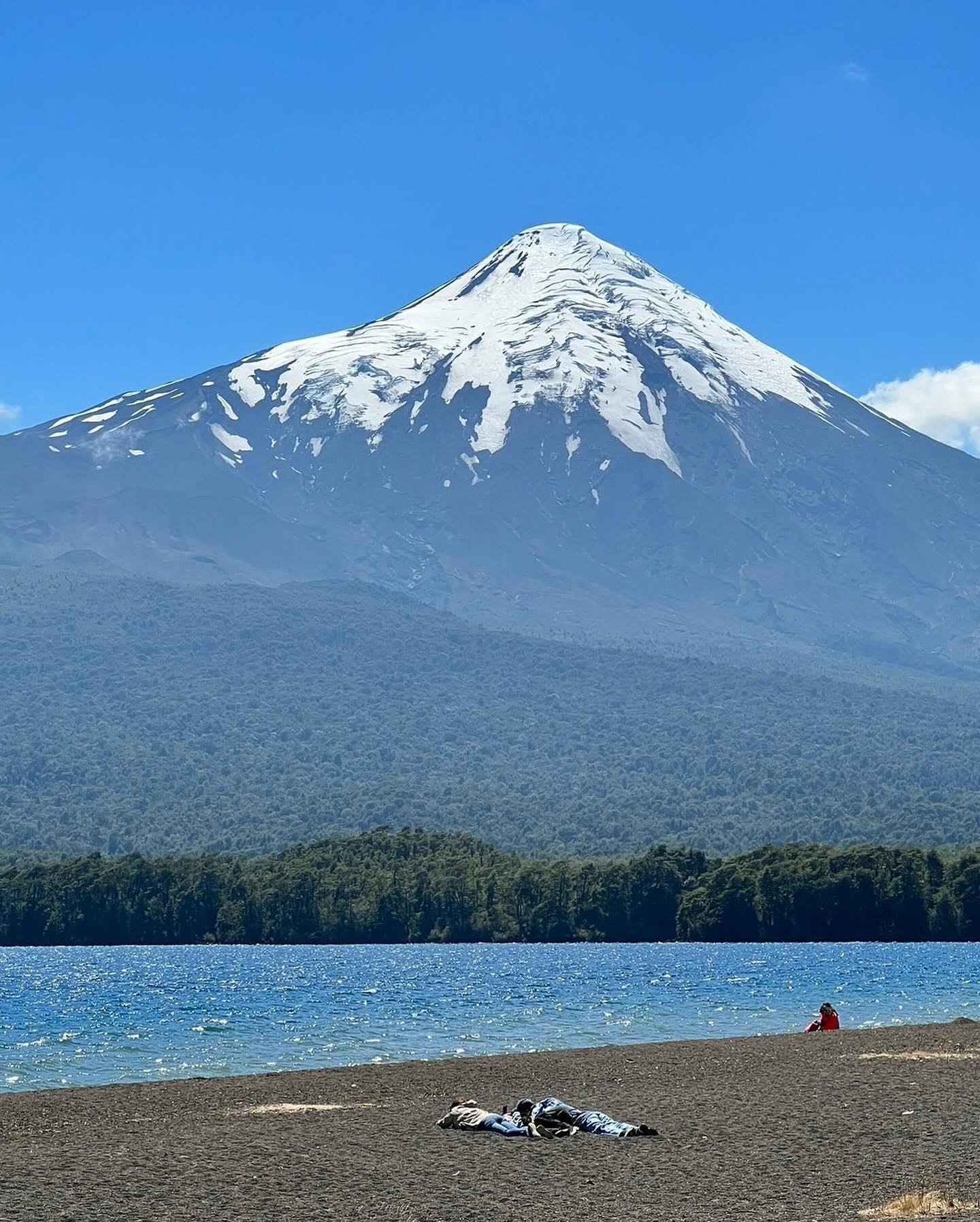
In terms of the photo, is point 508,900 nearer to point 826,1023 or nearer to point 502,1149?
point 826,1023

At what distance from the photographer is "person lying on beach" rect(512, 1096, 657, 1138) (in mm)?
21967

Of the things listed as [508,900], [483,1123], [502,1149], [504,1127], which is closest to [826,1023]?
[483,1123]

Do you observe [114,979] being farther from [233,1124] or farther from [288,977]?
[233,1124]

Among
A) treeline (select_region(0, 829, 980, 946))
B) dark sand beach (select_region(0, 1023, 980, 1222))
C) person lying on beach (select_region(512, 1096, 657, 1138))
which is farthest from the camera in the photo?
treeline (select_region(0, 829, 980, 946))

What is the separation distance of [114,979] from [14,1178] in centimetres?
6028

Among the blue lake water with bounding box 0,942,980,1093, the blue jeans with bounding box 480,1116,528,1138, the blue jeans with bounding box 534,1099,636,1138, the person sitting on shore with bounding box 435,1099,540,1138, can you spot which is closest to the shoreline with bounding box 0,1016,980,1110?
the blue lake water with bounding box 0,942,980,1093

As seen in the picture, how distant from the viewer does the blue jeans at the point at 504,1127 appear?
22.2m

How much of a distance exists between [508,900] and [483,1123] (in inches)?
3467

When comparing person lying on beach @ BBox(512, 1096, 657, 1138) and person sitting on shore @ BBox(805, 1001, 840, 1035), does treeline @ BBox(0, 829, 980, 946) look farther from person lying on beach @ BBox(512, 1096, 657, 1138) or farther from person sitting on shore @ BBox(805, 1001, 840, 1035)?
person lying on beach @ BBox(512, 1096, 657, 1138)

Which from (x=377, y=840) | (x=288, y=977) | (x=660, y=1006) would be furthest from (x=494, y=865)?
(x=660, y=1006)

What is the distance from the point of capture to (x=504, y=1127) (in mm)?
22375

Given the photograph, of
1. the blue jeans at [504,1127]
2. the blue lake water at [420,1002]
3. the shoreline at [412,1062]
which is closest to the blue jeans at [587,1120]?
the blue jeans at [504,1127]

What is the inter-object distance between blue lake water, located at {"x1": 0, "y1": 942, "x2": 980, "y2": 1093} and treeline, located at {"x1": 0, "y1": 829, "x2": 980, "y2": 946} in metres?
2.64

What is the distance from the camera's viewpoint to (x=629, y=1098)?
86.3 feet
